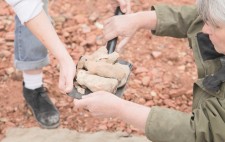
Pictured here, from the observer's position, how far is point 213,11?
1.51 meters

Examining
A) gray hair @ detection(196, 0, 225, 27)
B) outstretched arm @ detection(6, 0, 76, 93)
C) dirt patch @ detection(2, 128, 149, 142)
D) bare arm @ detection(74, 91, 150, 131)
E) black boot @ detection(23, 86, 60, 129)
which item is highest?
gray hair @ detection(196, 0, 225, 27)

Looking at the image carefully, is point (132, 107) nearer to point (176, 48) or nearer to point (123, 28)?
point (123, 28)

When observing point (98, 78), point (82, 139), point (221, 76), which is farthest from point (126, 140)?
point (221, 76)

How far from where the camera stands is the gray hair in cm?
149

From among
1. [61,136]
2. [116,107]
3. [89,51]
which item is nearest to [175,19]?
[116,107]

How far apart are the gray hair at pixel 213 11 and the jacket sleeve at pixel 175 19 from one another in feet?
1.44

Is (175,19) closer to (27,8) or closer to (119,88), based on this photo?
(119,88)

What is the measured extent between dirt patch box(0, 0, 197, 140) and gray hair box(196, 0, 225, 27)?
1180 millimetres

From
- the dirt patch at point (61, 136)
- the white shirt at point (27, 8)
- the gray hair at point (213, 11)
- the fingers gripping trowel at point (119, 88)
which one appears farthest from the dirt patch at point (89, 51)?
the gray hair at point (213, 11)

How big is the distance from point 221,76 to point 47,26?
74 centimetres

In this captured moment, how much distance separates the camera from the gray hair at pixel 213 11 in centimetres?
149

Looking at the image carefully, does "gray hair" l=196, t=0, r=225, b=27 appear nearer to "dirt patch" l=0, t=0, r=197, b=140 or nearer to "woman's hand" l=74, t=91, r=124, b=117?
"woman's hand" l=74, t=91, r=124, b=117

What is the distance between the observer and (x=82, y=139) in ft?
8.22

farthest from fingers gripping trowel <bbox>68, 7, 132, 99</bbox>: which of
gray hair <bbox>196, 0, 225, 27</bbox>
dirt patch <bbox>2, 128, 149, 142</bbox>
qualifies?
dirt patch <bbox>2, 128, 149, 142</bbox>
